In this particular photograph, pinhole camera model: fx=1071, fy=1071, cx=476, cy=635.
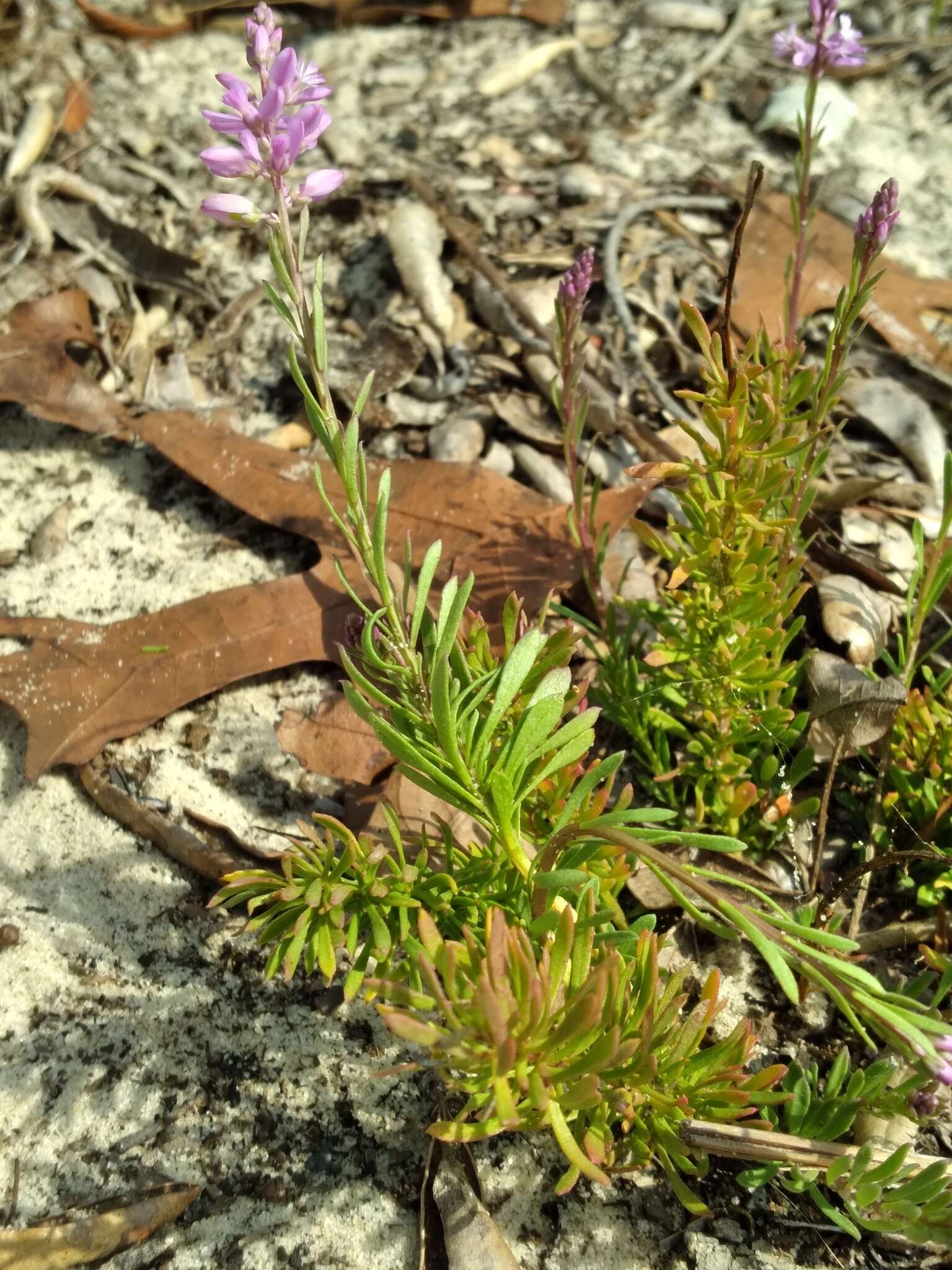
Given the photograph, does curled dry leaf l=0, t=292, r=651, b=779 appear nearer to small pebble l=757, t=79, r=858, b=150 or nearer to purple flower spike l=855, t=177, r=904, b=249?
purple flower spike l=855, t=177, r=904, b=249

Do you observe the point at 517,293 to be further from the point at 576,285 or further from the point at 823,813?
the point at 823,813

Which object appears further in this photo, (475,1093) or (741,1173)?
(741,1173)

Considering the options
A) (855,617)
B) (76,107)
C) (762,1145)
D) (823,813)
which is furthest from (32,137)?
(762,1145)

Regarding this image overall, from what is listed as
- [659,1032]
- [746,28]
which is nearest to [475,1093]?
[659,1032]

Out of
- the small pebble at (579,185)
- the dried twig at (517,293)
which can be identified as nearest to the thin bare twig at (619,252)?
the dried twig at (517,293)

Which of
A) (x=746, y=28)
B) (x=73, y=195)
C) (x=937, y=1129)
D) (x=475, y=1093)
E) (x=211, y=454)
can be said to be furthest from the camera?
(x=746, y=28)

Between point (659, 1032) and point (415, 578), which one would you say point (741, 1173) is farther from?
point (415, 578)
